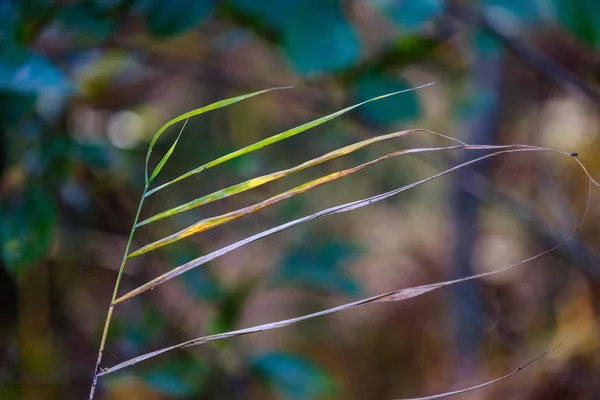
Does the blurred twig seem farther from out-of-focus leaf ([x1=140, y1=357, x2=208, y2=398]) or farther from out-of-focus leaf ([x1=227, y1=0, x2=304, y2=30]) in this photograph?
out-of-focus leaf ([x1=140, y1=357, x2=208, y2=398])

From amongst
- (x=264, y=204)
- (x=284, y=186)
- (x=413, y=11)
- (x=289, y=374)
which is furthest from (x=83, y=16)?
(x=284, y=186)

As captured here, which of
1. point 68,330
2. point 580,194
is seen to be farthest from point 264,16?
point 580,194

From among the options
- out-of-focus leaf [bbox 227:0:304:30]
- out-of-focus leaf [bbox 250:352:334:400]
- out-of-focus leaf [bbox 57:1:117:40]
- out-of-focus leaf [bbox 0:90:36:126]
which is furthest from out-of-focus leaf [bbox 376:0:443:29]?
out-of-focus leaf [bbox 250:352:334:400]

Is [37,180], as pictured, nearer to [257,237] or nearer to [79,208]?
[79,208]

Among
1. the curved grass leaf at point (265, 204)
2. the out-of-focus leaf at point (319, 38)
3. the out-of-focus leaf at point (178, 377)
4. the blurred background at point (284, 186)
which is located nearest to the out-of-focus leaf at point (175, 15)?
the blurred background at point (284, 186)

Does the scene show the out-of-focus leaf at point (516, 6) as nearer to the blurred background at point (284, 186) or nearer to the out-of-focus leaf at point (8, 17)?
the blurred background at point (284, 186)
